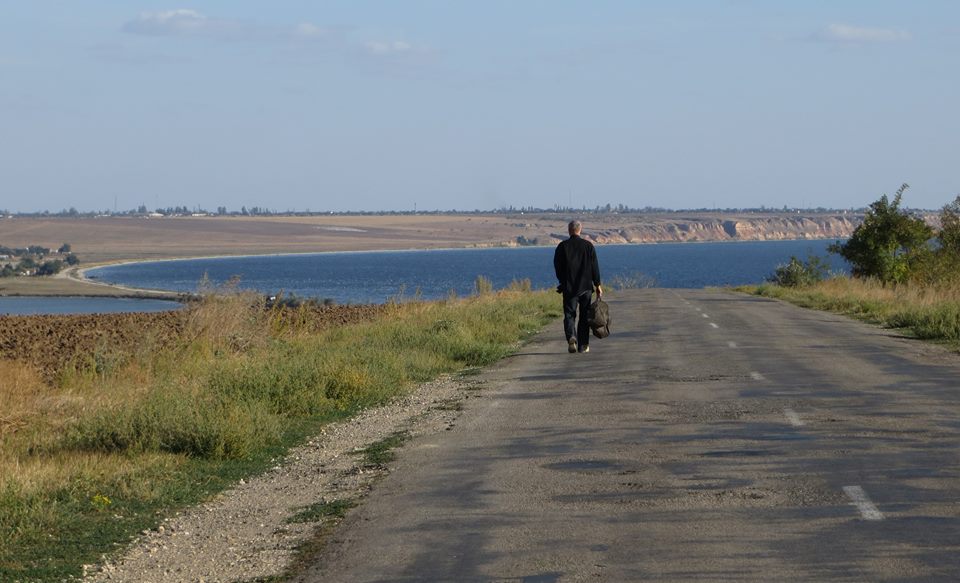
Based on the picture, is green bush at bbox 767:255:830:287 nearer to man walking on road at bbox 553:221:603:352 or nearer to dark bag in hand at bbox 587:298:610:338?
dark bag in hand at bbox 587:298:610:338

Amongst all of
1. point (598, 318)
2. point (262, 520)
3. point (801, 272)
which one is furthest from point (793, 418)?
point (801, 272)

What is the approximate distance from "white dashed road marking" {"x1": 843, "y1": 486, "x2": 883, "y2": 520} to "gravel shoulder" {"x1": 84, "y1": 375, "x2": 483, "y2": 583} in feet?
12.1

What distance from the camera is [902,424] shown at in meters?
12.7

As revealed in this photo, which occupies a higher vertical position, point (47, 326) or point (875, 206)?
point (875, 206)

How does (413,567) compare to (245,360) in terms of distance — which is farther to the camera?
(245,360)

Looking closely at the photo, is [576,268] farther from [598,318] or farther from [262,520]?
[262,520]

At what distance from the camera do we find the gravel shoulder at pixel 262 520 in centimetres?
Result: 791

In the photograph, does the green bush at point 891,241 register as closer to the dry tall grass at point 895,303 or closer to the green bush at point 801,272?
the dry tall grass at point 895,303

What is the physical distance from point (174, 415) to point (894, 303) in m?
28.4

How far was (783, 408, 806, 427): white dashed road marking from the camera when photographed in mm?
12836

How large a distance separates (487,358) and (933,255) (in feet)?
107

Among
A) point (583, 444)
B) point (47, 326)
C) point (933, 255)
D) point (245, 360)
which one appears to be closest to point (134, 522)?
point (583, 444)

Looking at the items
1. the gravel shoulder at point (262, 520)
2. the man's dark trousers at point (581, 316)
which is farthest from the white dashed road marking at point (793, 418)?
the man's dark trousers at point (581, 316)

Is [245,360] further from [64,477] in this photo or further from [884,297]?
[884,297]
